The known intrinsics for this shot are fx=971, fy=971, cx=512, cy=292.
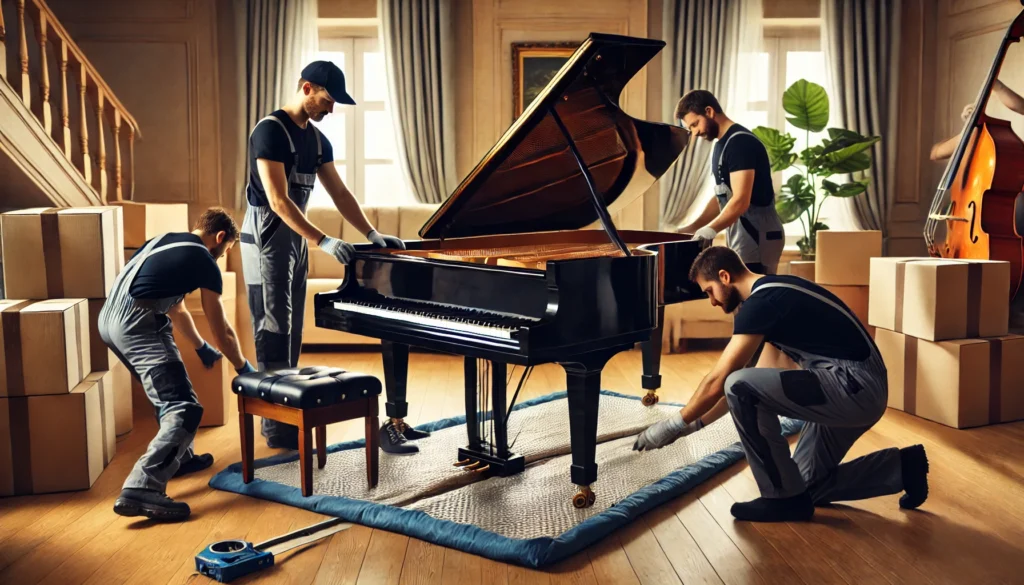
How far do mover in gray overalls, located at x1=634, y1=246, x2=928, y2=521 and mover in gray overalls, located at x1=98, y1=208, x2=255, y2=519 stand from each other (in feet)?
5.07

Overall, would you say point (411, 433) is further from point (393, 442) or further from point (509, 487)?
point (509, 487)

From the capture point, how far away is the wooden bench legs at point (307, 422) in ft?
10.4

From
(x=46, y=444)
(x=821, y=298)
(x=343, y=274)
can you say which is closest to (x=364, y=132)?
(x=343, y=274)

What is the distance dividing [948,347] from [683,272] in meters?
1.31

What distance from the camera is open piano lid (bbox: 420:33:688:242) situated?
3.16 m

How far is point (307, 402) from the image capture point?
3.11 meters

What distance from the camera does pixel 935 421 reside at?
445 centimetres

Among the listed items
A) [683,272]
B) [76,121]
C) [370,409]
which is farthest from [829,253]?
[76,121]

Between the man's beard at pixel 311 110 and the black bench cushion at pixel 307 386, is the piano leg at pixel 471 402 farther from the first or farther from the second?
the man's beard at pixel 311 110

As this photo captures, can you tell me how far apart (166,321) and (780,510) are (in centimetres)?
222

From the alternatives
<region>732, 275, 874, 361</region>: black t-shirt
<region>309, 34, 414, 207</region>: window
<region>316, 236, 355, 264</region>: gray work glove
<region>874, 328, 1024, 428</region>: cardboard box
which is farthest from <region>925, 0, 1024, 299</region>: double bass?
<region>309, 34, 414, 207</region>: window

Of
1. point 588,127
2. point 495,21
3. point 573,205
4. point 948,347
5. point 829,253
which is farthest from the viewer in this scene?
point 495,21

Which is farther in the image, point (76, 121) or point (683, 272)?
point (76, 121)

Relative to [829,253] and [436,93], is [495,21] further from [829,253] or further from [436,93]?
[829,253]
